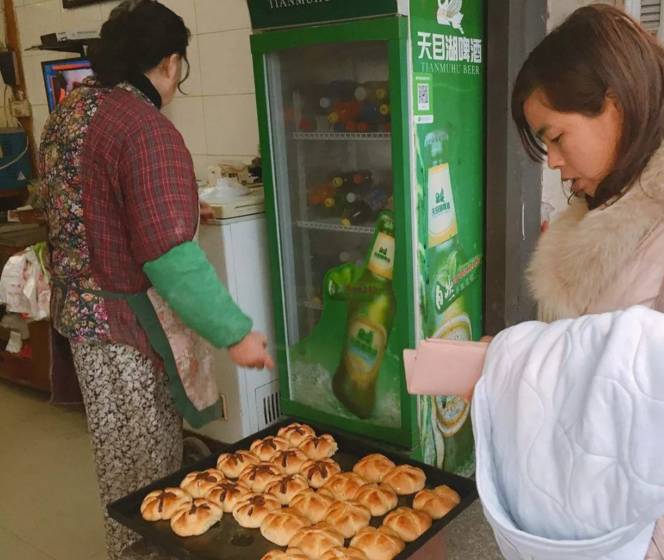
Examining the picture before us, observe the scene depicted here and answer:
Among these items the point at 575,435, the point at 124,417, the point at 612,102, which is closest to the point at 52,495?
the point at 124,417

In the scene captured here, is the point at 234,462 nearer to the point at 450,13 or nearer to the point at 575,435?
the point at 575,435

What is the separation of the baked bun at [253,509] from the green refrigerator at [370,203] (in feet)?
2.53

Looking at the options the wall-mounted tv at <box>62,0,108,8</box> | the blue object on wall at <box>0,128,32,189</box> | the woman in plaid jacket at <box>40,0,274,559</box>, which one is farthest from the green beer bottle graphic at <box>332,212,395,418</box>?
the blue object on wall at <box>0,128,32,189</box>

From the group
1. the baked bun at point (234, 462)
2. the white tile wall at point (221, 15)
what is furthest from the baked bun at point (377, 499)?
the white tile wall at point (221, 15)

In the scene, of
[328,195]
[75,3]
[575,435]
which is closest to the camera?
[575,435]

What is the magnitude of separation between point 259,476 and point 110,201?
819mm

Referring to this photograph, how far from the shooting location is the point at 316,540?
150 cm

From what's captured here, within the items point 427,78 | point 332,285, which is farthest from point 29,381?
point 427,78

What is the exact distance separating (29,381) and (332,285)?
2440 mm

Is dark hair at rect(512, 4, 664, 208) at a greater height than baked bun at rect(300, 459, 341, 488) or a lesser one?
greater

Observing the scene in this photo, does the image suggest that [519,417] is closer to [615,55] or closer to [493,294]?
[615,55]

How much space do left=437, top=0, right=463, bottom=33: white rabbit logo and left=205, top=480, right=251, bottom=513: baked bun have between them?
61.5 inches

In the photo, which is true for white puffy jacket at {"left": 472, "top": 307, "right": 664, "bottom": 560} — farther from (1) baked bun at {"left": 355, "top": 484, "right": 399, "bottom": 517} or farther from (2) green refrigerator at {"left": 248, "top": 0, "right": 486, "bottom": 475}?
(2) green refrigerator at {"left": 248, "top": 0, "right": 486, "bottom": 475}

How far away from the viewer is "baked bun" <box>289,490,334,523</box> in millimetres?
1628
